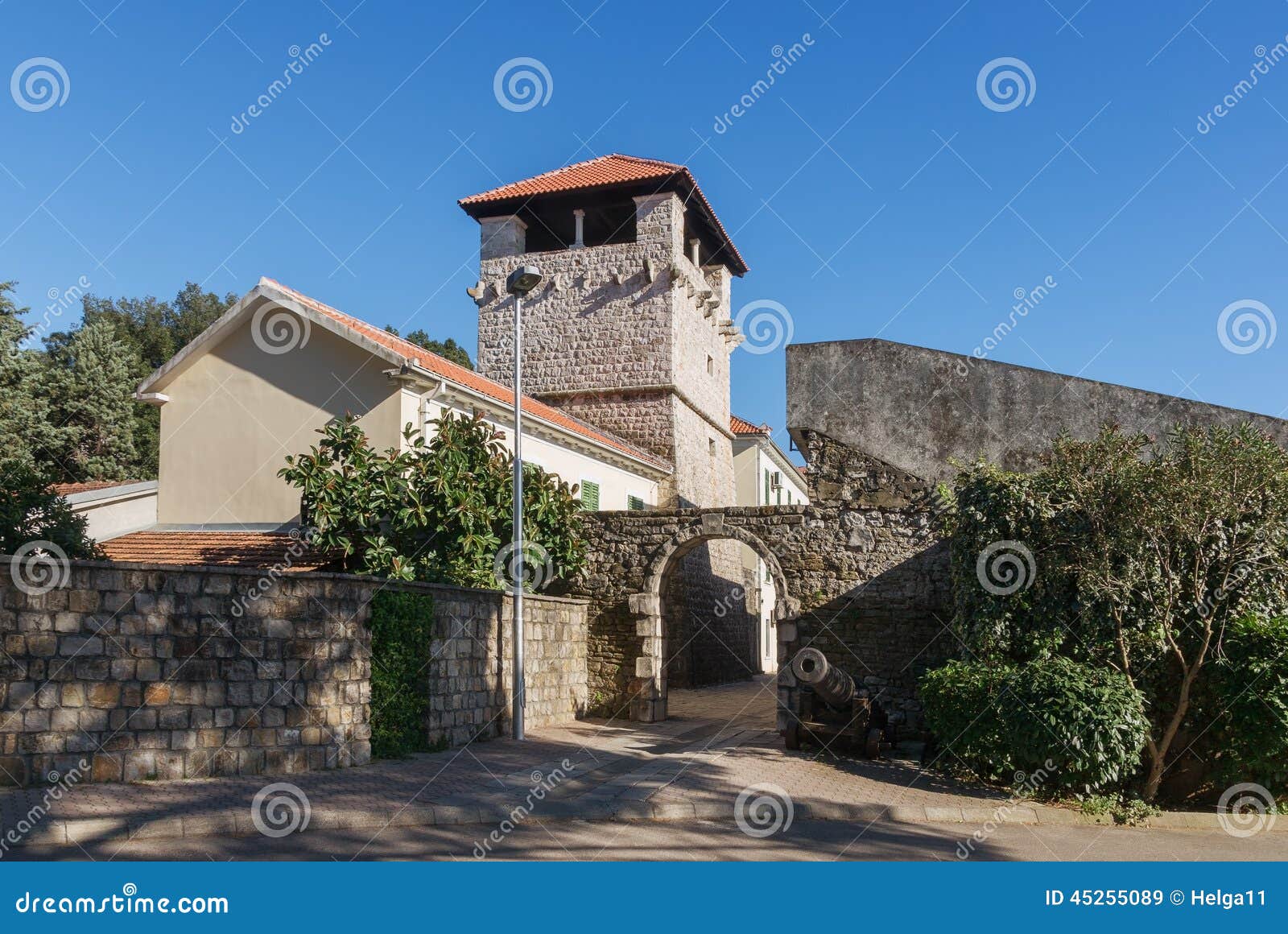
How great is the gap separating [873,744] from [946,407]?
19.0 ft

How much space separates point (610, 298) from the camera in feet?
93.2

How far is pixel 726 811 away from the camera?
31.3 ft

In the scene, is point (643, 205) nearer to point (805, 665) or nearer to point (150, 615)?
point (805, 665)

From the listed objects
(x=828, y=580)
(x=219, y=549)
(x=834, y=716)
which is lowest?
(x=834, y=716)

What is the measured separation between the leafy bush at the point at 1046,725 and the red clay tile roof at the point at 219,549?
1002 cm

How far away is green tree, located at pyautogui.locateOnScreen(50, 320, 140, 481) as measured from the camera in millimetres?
32781

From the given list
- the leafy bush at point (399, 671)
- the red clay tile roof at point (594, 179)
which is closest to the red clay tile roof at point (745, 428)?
the red clay tile roof at point (594, 179)

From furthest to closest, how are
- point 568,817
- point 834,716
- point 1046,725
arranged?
point 834,716
point 1046,725
point 568,817

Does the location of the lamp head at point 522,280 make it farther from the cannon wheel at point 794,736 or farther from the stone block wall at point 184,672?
the cannon wheel at point 794,736

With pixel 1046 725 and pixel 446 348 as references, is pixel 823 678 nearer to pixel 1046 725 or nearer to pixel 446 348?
pixel 1046 725

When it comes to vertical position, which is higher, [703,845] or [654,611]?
[654,611]

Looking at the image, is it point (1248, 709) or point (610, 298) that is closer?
point (1248, 709)

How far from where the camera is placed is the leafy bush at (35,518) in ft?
40.4

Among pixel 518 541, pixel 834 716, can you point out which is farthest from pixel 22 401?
pixel 834 716
